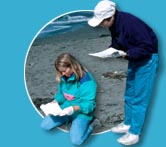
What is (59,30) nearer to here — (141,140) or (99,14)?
(99,14)

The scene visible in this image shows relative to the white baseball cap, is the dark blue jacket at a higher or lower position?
lower

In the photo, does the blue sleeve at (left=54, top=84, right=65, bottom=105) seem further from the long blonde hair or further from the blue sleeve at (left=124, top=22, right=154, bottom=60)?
the blue sleeve at (left=124, top=22, right=154, bottom=60)

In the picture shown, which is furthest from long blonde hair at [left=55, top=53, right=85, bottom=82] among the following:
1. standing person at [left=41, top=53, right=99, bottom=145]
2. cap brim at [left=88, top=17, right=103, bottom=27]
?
cap brim at [left=88, top=17, right=103, bottom=27]

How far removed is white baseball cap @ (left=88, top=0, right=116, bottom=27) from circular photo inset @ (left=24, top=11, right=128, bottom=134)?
13 cm


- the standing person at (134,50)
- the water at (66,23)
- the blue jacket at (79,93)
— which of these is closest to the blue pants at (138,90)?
the standing person at (134,50)

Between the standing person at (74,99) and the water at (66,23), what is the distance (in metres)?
0.10

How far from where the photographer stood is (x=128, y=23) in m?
2.46

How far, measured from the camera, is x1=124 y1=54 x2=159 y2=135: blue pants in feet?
8.32

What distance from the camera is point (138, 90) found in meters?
2.58

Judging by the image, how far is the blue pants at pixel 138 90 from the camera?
8.32 ft

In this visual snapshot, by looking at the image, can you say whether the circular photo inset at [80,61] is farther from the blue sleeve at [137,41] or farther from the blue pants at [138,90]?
the blue sleeve at [137,41]

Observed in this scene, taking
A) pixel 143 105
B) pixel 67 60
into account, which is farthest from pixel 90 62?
pixel 143 105

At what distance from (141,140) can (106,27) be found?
491mm

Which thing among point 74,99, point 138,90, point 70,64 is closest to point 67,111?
point 74,99
